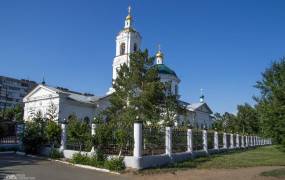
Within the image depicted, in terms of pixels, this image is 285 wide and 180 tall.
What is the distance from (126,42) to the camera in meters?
48.2

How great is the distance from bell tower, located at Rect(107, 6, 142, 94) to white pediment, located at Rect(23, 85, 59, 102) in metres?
8.76

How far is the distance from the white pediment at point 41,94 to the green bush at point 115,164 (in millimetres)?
29174

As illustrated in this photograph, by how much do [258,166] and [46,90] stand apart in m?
32.6

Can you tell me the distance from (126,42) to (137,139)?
34571 mm

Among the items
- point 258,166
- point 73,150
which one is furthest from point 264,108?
point 73,150

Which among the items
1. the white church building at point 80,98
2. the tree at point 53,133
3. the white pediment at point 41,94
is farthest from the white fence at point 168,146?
the white pediment at point 41,94

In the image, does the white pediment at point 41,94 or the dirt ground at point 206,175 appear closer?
the dirt ground at point 206,175

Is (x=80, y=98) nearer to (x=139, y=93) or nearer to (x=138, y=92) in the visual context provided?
(x=138, y=92)

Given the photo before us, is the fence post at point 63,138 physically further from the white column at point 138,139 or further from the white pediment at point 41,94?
the white pediment at point 41,94

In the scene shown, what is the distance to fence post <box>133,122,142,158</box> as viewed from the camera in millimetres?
14680

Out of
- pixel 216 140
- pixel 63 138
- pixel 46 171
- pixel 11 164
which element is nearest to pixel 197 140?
pixel 216 140

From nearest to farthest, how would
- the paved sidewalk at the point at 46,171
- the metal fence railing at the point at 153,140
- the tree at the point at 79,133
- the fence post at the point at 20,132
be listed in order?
the paved sidewalk at the point at 46,171
the metal fence railing at the point at 153,140
the tree at the point at 79,133
the fence post at the point at 20,132

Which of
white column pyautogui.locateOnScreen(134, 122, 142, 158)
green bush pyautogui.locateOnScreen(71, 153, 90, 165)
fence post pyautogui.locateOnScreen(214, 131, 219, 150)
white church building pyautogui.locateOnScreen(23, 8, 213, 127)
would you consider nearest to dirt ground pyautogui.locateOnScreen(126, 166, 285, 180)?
white column pyautogui.locateOnScreen(134, 122, 142, 158)

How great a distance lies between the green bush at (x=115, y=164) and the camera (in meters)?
14.4
